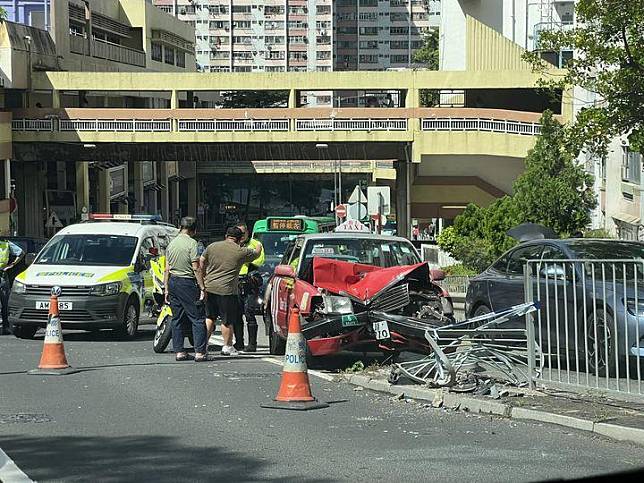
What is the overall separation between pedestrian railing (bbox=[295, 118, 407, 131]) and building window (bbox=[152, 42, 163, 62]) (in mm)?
28786

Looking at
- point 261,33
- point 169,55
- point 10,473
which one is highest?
point 261,33

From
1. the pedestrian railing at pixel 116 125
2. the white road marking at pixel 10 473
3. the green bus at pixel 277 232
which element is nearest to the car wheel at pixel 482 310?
the white road marking at pixel 10 473

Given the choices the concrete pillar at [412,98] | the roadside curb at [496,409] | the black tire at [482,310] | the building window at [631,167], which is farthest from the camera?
the concrete pillar at [412,98]

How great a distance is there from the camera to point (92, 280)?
17.8 metres

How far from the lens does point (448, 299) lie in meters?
13.5

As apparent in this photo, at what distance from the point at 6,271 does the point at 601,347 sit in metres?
13.1

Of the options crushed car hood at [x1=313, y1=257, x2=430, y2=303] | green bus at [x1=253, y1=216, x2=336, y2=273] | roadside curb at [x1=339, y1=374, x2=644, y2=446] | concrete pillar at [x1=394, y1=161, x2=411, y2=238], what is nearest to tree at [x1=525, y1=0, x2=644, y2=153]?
crushed car hood at [x1=313, y1=257, x2=430, y2=303]

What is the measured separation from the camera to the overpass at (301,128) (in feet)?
161

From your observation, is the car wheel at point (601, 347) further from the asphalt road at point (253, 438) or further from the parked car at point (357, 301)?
the parked car at point (357, 301)

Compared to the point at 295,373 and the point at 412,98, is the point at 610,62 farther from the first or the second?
the point at 412,98

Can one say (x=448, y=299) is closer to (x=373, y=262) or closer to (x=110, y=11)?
(x=373, y=262)

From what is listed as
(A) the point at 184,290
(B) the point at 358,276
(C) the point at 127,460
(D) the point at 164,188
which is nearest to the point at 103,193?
(D) the point at 164,188

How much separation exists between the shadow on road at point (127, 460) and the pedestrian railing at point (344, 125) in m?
41.8

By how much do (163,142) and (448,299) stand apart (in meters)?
38.9
